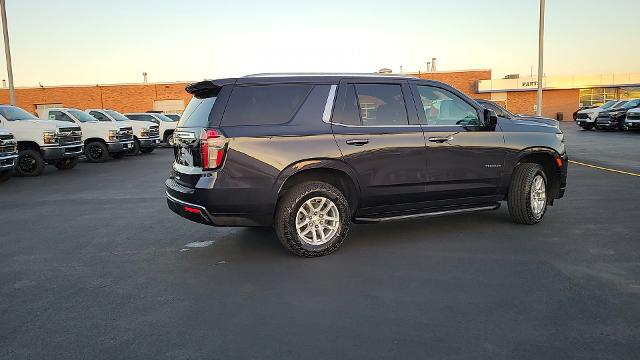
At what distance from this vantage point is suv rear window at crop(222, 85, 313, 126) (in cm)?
518

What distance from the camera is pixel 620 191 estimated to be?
9164 millimetres

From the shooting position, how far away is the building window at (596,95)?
181ft

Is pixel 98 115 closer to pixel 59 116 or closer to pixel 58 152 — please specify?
pixel 59 116

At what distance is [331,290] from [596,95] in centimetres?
6014

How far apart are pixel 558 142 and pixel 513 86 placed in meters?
51.0

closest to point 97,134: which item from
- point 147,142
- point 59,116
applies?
point 59,116

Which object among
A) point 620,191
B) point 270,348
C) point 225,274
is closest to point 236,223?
point 225,274

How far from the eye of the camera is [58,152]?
14.5 meters

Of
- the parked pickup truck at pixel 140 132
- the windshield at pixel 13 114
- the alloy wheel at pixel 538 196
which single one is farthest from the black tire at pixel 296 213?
the parked pickup truck at pixel 140 132

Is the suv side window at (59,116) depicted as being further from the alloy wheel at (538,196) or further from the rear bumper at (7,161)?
the alloy wheel at (538,196)

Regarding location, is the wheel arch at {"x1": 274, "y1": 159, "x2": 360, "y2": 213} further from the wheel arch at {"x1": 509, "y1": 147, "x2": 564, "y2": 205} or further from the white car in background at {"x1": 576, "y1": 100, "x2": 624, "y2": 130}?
the white car in background at {"x1": 576, "y1": 100, "x2": 624, "y2": 130}

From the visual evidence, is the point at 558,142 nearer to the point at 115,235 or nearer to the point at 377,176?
the point at 377,176

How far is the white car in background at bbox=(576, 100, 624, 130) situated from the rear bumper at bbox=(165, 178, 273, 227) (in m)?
31.9

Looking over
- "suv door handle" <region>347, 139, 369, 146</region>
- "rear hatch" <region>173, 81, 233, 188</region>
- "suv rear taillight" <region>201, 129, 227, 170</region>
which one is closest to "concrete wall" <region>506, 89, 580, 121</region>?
"suv door handle" <region>347, 139, 369, 146</region>
